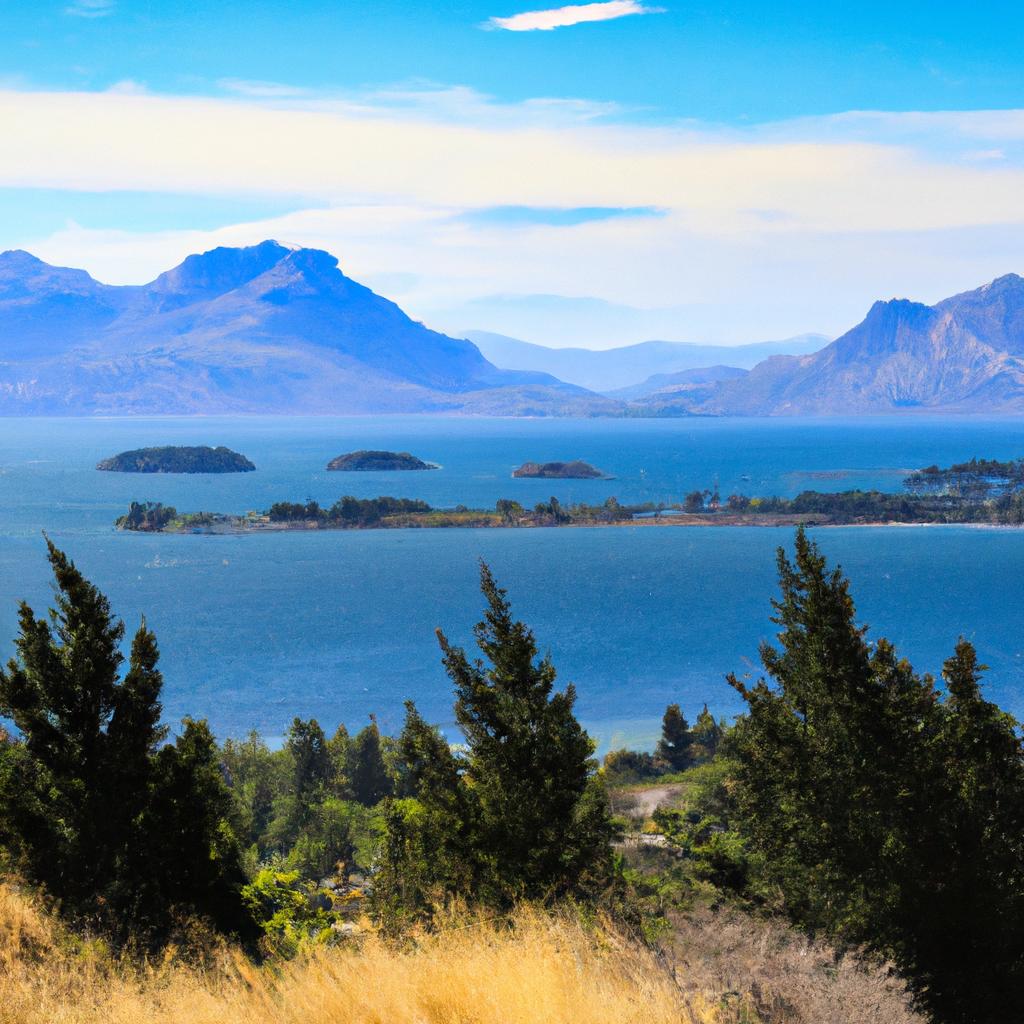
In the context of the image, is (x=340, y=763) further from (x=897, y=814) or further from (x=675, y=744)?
(x=897, y=814)

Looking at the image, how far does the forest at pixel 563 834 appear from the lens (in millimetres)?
11180

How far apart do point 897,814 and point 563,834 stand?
4.44 meters

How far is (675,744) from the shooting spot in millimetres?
50969

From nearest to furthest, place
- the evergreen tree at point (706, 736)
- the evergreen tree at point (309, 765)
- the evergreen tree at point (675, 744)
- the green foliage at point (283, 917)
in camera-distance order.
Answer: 1. the green foliage at point (283, 917)
2. the evergreen tree at point (309, 765)
3. the evergreen tree at point (675, 744)
4. the evergreen tree at point (706, 736)

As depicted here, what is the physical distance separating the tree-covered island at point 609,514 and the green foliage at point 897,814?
12517cm

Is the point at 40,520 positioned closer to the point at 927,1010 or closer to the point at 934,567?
the point at 934,567

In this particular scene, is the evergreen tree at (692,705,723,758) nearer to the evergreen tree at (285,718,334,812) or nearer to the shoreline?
the evergreen tree at (285,718,334,812)

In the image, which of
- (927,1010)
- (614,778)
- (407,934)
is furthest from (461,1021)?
(614,778)

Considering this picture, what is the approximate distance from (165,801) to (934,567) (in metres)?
107

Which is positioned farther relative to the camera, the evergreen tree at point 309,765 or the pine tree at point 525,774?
the evergreen tree at point 309,765

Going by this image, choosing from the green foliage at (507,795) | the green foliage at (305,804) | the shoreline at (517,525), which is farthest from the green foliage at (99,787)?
the shoreline at (517,525)

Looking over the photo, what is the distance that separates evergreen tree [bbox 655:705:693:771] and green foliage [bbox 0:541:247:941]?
38.8 m

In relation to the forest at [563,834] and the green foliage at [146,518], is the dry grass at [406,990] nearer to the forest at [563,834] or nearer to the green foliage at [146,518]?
the forest at [563,834]

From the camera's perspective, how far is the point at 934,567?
4309 inches
